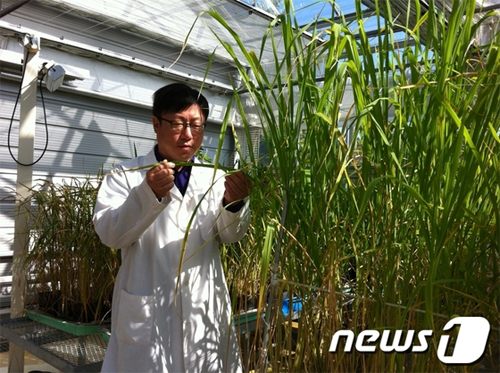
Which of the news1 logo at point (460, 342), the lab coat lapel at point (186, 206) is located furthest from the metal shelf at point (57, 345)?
the news1 logo at point (460, 342)

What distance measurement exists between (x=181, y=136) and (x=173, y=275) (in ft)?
1.20

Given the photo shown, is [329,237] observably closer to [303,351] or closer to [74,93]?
[303,351]

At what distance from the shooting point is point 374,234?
0.80 metres

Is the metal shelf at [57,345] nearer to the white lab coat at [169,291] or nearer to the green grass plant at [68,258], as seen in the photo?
the green grass plant at [68,258]

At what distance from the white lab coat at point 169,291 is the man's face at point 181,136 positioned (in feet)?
0.40

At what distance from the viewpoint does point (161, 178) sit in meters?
1.01

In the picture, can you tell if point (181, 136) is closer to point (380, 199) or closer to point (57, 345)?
point (380, 199)

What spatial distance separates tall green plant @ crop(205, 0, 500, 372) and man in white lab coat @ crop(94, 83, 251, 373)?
14.0 inches

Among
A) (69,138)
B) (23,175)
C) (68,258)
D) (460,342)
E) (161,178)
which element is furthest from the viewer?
(69,138)

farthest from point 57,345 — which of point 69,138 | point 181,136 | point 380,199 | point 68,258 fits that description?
point 69,138

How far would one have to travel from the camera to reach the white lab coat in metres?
1.20

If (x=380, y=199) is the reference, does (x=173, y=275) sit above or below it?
below

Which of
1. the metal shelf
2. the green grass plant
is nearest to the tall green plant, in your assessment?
the metal shelf

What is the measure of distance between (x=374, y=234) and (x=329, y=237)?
0.07 m
